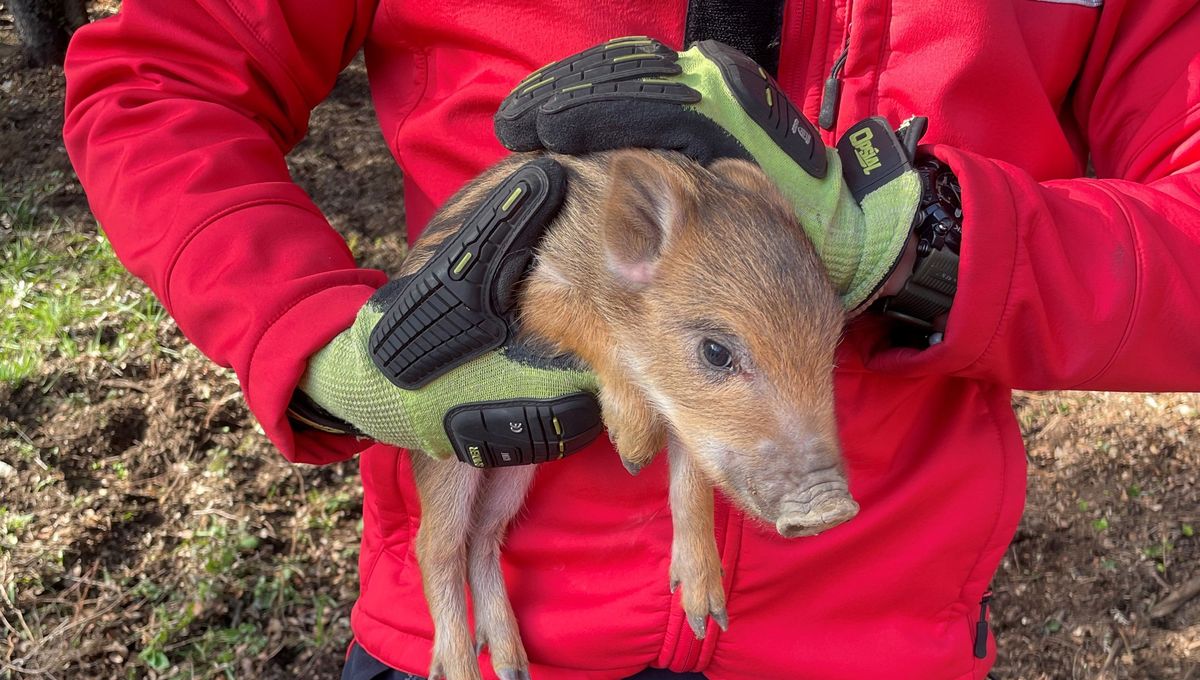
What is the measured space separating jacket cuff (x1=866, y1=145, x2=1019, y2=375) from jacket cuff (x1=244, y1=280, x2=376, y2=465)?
124cm

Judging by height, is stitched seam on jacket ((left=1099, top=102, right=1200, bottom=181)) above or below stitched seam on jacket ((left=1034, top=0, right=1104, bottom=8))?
below

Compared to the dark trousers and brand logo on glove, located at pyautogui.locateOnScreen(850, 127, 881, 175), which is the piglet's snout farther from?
the dark trousers

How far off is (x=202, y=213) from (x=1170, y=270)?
6.66 ft

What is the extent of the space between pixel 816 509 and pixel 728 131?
2.44 ft

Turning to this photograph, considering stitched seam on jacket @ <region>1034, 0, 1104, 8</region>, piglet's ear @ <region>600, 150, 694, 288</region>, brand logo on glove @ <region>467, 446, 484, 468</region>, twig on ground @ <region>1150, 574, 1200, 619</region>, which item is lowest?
twig on ground @ <region>1150, 574, 1200, 619</region>

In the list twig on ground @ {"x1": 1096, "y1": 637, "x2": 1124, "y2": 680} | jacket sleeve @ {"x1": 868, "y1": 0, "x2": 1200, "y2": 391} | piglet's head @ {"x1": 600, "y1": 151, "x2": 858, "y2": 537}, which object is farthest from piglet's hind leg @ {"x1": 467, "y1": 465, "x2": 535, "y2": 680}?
twig on ground @ {"x1": 1096, "y1": 637, "x2": 1124, "y2": 680}

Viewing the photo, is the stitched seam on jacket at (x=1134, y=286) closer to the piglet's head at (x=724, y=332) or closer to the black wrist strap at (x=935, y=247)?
the black wrist strap at (x=935, y=247)

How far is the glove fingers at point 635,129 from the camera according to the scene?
1857mm

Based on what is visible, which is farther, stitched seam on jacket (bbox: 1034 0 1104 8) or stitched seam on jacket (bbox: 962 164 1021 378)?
stitched seam on jacket (bbox: 1034 0 1104 8)

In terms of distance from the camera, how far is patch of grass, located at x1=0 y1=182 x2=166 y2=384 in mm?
4059

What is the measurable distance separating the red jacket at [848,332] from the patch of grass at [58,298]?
6.85 ft

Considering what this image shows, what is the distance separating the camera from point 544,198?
1899mm

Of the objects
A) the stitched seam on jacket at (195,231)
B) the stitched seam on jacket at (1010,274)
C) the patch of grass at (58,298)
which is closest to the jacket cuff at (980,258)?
the stitched seam on jacket at (1010,274)

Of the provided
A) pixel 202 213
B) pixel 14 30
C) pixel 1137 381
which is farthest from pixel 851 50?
pixel 14 30
